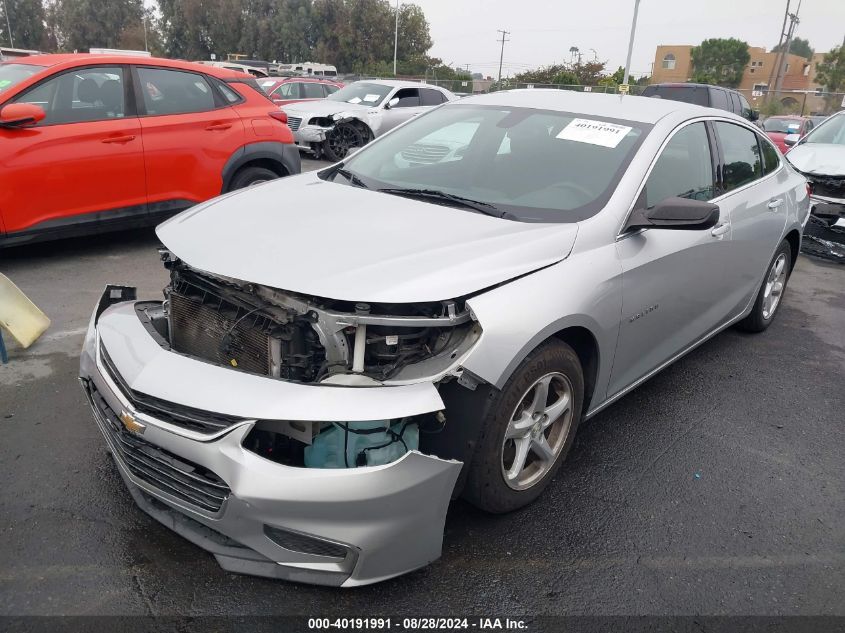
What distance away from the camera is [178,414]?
2.15 meters

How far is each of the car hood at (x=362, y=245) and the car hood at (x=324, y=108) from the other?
34.4 feet

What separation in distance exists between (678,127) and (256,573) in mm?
2983

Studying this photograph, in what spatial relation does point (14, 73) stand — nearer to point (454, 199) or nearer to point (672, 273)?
point (454, 199)

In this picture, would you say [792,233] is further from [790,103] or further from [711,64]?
[711,64]

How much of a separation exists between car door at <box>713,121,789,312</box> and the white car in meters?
8.86

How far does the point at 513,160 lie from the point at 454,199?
0.49 m

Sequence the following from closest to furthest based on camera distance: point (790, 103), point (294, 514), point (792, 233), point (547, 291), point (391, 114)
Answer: point (294, 514) → point (547, 291) → point (792, 233) → point (391, 114) → point (790, 103)

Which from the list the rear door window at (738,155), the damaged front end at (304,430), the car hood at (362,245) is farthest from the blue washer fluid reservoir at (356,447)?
the rear door window at (738,155)

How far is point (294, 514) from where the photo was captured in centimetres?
205

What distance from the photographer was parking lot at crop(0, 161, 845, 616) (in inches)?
91.6

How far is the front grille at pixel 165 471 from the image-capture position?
213 centimetres

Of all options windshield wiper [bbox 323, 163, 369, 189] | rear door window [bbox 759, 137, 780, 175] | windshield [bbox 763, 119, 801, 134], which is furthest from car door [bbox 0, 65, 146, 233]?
windshield [bbox 763, 119, 801, 134]

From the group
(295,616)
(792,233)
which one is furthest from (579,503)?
(792,233)

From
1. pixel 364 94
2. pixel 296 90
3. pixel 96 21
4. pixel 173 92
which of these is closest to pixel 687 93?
pixel 364 94
